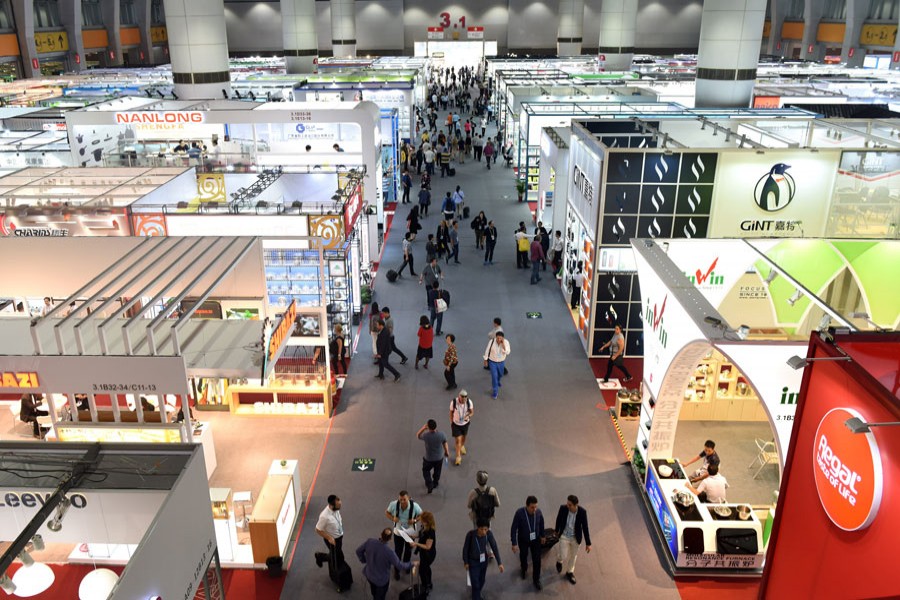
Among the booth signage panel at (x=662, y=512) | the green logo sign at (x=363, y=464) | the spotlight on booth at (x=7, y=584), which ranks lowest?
the green logo sign at (x=363, y=464)

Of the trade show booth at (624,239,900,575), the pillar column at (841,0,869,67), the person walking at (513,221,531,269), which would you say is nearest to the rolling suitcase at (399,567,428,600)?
the trade show booth at (624,239,900,575)

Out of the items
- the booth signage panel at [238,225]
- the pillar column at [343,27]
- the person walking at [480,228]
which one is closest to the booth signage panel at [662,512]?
the booth signage panel at [238,225]

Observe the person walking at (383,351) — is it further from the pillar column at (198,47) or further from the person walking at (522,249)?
the pillar column at (198,47)

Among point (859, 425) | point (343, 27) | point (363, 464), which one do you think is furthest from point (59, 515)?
point (343, 27)

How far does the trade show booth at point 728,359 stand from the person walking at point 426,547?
254cm

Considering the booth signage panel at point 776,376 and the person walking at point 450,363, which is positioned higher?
the booth signage panel at point 776,376

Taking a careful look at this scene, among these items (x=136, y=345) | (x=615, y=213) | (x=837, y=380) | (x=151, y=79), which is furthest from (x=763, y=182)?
(x=151, y=79)

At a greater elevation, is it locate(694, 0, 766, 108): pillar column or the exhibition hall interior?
locate(694, 0, 766, 108): pillar column

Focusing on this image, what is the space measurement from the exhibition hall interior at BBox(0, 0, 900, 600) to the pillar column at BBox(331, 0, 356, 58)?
84.2 feet

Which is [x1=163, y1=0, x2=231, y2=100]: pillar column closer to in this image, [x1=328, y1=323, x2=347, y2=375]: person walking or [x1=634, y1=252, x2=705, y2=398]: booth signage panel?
[x1=328, y1=323, x2=347, y2=375]: person walking

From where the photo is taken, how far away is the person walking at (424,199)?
64.6ft

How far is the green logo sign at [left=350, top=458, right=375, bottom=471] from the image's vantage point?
902cm

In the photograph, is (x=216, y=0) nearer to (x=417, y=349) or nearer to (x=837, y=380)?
(x=417, y=349)

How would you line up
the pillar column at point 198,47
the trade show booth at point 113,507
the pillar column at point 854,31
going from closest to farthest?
the trade show booth at point 113,507, the pillar column at point 198,47, the pillar column at point 854,31
